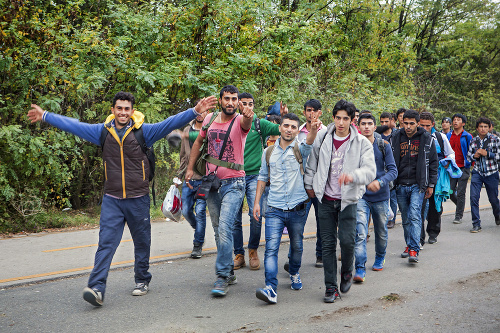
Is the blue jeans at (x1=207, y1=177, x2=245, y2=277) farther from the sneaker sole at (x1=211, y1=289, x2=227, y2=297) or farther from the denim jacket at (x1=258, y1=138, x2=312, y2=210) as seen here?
the denim jacket at (x1=258, y1=138, x2=312, y2=210)

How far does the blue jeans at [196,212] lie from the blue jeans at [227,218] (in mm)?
1559

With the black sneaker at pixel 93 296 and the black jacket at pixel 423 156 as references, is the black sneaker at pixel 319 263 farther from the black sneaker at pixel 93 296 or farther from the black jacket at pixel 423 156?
the black sneaker at pixel 93 296

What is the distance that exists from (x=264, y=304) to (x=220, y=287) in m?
0.56

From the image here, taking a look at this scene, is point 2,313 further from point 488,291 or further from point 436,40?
point 436,40

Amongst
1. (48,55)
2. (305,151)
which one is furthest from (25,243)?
(305,151)

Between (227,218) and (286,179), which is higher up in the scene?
(286,179)

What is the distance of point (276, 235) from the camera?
5742mm

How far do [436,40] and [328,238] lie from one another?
2416cm

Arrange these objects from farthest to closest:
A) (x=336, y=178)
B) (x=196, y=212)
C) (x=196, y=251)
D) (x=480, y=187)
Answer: (x=480, y=187) → (x=196, y=251) → (x=196, y=212) → (x=336, y=178)

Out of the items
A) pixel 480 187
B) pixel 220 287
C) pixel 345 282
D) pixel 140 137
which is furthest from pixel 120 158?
pixel 480 187

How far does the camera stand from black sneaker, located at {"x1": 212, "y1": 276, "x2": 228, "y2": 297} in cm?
578

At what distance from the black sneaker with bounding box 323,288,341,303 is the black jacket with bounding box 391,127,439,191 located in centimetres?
264

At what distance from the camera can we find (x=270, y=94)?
1422cm

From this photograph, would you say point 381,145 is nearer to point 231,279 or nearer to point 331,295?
point 331,295
